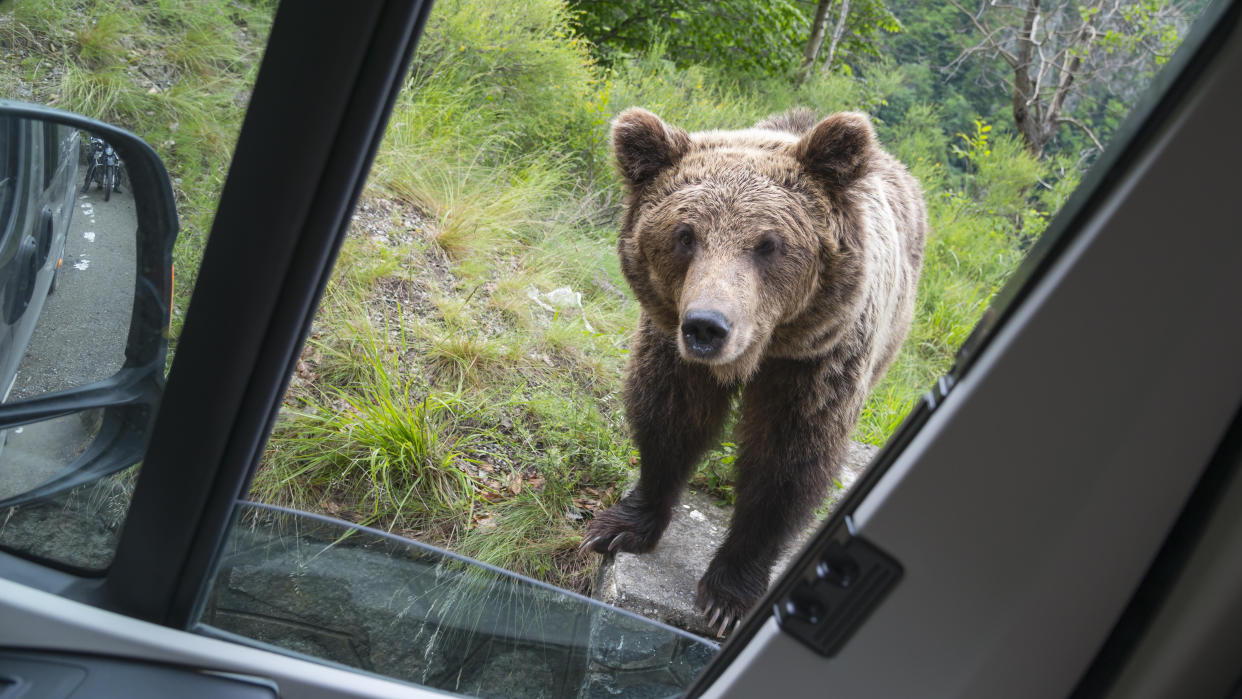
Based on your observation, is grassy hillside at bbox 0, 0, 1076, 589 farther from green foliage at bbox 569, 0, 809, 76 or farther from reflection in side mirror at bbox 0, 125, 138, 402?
reflection in side mirror at bbox 0, 125, 138, 402

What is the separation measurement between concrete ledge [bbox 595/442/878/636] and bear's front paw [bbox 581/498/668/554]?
1.8 inches

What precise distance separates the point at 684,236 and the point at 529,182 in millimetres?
2770

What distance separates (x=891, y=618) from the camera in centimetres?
87

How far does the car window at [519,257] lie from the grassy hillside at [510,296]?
0.02 m

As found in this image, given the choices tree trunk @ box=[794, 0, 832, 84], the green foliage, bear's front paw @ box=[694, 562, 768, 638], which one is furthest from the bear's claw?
the green foliage

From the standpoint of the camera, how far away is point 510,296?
4664 mm

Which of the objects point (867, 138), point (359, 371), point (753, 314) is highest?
point (867, 138)

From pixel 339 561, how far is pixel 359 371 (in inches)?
84.1

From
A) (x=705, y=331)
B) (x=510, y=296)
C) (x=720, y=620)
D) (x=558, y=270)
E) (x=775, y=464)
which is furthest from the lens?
(x=558, y=270)

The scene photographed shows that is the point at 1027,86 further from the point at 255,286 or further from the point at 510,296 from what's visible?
the point at 510,296

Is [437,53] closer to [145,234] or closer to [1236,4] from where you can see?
[145,234]

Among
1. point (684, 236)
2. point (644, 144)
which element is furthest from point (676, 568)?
point (644, 144)

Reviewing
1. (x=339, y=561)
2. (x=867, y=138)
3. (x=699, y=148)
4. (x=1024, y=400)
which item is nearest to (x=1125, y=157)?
(x=1024, y=400)

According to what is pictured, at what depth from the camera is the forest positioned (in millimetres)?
1217
